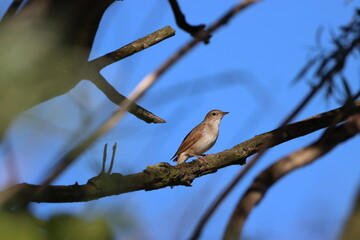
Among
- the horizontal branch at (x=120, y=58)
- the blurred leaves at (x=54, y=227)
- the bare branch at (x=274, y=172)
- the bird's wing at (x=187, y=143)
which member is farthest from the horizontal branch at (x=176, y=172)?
the bird's wing at (x=187, y=143)

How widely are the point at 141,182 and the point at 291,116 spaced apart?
Answer: 2.54 m

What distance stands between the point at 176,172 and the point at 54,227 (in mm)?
3228

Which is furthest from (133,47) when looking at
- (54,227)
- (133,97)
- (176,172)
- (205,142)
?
(205,142)

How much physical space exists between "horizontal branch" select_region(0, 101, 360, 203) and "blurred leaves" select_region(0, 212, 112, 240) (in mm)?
1693

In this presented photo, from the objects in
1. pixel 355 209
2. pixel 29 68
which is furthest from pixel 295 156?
pixel 29 68

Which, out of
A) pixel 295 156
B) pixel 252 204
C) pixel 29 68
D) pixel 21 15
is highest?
pixel 21 15

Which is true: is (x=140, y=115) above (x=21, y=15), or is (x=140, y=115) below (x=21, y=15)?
above

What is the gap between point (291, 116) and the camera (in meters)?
1.41

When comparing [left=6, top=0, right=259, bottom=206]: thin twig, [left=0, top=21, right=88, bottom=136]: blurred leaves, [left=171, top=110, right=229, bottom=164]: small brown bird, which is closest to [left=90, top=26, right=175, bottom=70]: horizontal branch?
[left=6, top=0, right=259, bottom=206]: thin twig

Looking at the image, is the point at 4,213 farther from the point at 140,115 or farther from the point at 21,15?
the point at 140,115

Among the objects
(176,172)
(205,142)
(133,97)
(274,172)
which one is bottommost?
(274,172)

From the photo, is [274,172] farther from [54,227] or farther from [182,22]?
[182,22]

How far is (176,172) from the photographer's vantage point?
4258 millimetres

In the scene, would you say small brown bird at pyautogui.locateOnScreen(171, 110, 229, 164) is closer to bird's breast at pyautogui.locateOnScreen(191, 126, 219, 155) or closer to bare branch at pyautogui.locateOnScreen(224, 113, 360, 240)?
bird's breast at pyautogui.locateOnScreen(191, 126, 219, 155)
